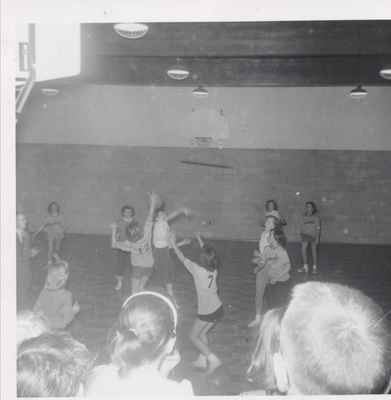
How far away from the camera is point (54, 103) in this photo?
32.1 ft

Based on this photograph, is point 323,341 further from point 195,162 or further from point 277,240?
point 195,162

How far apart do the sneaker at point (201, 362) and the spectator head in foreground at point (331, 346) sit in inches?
75.9

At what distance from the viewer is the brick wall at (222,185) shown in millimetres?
9570

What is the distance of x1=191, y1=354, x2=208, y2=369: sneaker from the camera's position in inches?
145

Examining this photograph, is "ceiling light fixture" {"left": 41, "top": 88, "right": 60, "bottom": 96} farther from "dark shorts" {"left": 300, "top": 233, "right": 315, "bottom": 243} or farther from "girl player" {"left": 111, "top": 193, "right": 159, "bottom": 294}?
"girl player" {"left": 111, "top": 193, "right": 159, "bottom": 294}

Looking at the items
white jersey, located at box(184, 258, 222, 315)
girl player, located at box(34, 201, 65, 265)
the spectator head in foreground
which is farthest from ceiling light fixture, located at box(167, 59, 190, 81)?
the spectator head in foreground

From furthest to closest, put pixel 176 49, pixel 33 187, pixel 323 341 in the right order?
1. pixel 33 187
2. pixel 176 49
3. pixel 323 341

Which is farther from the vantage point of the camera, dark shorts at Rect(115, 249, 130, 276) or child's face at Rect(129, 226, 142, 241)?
dark shorts at Rect(115, 249, 130, 276)

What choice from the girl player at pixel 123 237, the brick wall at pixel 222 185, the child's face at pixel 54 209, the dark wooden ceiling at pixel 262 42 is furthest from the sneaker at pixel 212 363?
the brick wall at pixel 222 185

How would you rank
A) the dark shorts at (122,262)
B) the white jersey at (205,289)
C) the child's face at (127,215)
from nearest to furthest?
the white jersey at (205,289) → the child's face at (127,215) → the dark shorts at (122,262)

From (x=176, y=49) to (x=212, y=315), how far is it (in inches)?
87.5

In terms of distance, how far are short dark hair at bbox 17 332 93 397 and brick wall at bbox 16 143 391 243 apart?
770cm

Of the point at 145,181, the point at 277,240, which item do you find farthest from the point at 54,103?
the point at 277,240

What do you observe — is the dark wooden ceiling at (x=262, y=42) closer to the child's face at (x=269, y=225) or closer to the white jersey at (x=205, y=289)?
the child's face at (x=269, y=225)
